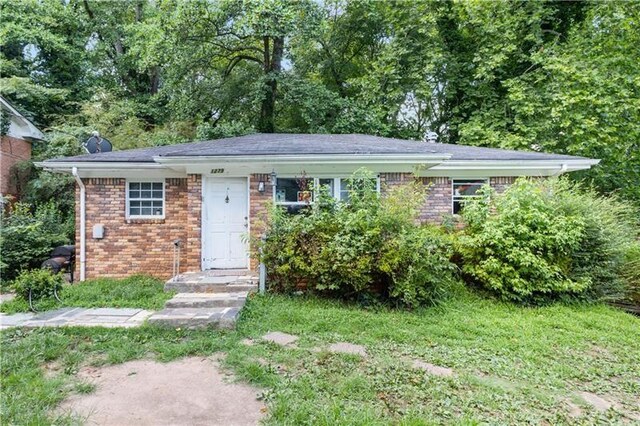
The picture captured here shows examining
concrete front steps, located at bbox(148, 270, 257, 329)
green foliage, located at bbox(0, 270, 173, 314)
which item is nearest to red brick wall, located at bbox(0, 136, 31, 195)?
green foliage, located at bbox(0, 270, 173, 314)

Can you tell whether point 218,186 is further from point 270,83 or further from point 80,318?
point 270,83

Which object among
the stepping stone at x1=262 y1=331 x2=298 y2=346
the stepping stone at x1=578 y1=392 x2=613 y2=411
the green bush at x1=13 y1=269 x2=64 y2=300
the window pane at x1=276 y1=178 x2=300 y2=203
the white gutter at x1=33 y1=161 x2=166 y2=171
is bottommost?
Answer: the stepping stone at x1=578 y1=392 x2=613 y2=411

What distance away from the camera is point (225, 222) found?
7562mm

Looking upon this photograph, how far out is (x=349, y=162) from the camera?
22.9 ft

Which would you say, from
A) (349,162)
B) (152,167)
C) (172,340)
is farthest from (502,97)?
(172,340)

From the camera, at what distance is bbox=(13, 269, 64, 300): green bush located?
551 centimetres

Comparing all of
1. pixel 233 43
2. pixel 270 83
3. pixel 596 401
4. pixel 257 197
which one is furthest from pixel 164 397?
pixel 233 43

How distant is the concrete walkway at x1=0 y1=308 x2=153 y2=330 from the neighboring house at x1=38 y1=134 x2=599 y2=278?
6.87ft

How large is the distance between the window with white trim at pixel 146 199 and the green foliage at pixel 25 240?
2621 mm

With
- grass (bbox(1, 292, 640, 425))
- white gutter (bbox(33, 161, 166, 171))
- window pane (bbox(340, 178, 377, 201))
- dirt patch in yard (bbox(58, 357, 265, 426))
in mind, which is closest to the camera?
dirt patch in yard (bbox(58, 357, 265, 426))

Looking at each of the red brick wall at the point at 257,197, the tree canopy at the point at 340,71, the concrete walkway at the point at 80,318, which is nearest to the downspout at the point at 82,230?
the concrete walkway at the point at 80,318

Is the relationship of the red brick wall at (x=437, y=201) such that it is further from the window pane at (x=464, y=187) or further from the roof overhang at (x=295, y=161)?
the roof overhang at (x=295, y=161)

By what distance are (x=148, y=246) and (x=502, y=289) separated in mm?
7942

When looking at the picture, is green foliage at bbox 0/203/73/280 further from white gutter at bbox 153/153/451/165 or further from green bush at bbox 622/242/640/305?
green bush at bbox 622/242/640/305
